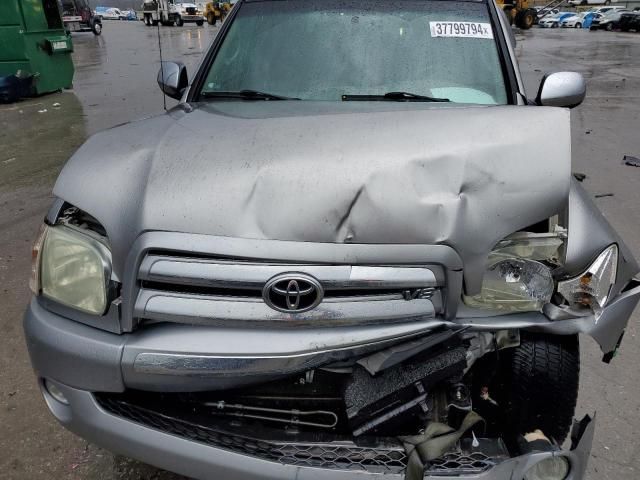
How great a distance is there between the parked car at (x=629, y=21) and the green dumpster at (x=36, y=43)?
35.4 metres

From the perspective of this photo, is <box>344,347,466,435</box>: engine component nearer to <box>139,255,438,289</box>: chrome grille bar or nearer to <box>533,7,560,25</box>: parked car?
<box>139,255,438,289</box>: chrome grille bar

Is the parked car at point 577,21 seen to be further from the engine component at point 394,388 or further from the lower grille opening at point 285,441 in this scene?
the lower grille opening at point 285,441

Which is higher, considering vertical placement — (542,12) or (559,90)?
(559,90)

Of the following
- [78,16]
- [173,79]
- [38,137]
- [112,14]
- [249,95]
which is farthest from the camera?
[112,14]

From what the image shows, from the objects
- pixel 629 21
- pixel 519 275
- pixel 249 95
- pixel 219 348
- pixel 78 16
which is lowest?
pixel 629 21

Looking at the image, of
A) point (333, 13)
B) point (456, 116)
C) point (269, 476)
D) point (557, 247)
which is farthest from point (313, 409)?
point (333, 13)

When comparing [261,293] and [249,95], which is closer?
[261,293]

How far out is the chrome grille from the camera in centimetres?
160

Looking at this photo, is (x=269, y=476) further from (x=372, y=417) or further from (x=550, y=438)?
(x=550, y=438)

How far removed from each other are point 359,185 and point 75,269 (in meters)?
0.97

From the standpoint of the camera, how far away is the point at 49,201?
5.36 meters

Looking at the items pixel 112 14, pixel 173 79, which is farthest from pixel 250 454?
pixel 112 14

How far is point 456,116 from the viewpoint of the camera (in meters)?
1.93

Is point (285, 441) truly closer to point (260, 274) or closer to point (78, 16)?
point (260, 274)
